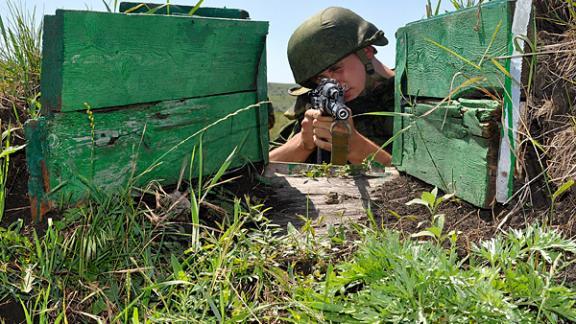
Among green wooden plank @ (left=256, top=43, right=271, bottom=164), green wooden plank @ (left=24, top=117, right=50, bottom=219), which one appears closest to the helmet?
green wooden plank @ (left=256, top=43, right=271, bottom=164)

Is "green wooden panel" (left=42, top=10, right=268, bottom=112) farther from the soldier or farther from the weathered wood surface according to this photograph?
the soldier

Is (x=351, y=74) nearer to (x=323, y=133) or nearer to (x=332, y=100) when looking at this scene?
(x=323, y=133)

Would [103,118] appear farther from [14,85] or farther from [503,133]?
[503,133]

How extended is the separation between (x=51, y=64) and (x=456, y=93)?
6.20 ft

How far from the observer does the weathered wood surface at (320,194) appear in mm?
2676

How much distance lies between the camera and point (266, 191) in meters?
3.07

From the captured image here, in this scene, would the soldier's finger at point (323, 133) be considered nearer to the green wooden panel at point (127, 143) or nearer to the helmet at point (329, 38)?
the helmet at point (329, 38)

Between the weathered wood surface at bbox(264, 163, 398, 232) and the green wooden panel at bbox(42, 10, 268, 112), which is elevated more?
the green wooden panel at bbox(42, 10, 268, 112)

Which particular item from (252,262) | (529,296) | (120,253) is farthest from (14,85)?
(529,296)

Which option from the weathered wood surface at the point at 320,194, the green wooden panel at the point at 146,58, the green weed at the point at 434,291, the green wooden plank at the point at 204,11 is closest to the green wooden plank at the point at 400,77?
the weathered wood surface at the point at 320,194

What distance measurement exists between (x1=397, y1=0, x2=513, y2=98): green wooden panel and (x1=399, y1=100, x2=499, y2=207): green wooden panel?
4.3 inches

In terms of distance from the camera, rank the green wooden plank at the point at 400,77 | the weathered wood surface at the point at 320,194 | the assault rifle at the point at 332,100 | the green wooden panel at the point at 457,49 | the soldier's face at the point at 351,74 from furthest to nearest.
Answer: the soldier's face at the point at 351,74 < the assault rifle at the point at 332,100 < the green wooden plank at the point at 400,77 < the weathered wood surface at the point at 320,194 < the green wooden panel at the point at 457,49

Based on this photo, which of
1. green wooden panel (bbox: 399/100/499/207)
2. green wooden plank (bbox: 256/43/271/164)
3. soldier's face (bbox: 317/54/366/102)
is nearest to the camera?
green wooden panel (bbox: 399/100/499/207)

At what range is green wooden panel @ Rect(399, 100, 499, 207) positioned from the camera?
7.40 feet
